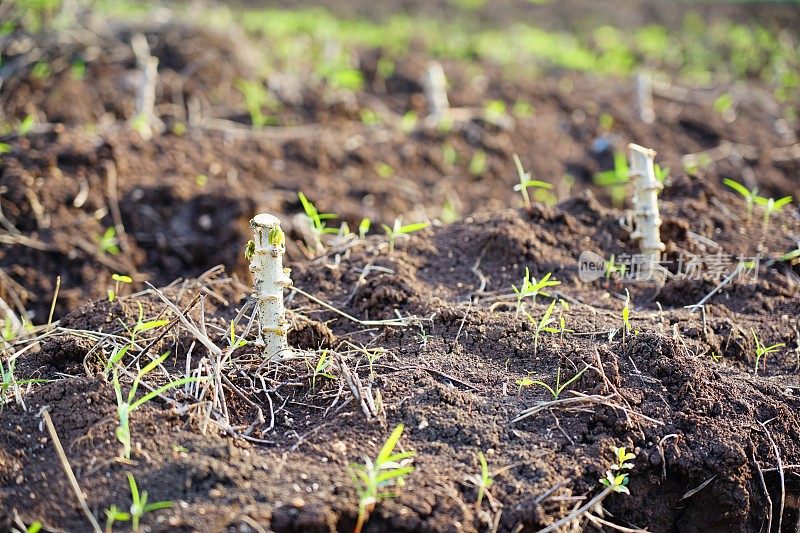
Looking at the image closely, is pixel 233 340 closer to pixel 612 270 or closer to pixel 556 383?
pixel 556 383

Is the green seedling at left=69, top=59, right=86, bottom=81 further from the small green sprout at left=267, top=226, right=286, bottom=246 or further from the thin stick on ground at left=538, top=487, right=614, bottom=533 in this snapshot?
the thin stick on ground at left=538, top=487, right=614, bottom=533

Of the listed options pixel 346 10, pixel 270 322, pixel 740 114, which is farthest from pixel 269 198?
pixel 346 10

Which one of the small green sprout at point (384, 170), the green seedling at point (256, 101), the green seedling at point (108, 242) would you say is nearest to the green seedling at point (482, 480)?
the green seedling at point (108, 242)

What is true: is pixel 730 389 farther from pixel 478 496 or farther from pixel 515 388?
pixel 478 496

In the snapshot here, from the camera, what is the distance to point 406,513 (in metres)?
2.02

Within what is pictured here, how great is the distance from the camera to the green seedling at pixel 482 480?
2082 mm

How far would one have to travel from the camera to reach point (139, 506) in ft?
6.27

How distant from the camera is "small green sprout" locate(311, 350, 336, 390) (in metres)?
2.45

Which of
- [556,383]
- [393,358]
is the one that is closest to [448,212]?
[393,358]

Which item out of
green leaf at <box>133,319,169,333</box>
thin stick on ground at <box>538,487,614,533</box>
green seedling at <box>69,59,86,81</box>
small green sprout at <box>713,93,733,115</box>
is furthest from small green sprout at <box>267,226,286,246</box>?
small green sprout at <box>713,93,733,115</box>

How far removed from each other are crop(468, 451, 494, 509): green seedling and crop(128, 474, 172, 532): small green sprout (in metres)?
0.69

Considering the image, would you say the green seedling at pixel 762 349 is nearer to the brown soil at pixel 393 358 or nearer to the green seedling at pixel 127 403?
the brown soil at pixel 393 358

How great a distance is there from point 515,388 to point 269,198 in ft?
7.42

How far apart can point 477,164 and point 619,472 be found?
3087mm
